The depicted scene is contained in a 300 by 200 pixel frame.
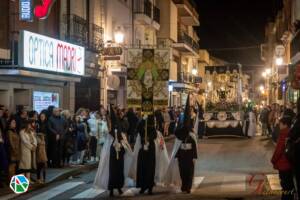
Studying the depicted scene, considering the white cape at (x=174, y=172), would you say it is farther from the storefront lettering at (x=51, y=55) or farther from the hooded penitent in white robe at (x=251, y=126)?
the hooded penitent in white robe at (x=251, y=126)

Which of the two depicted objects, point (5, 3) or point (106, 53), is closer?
point (5, 3)

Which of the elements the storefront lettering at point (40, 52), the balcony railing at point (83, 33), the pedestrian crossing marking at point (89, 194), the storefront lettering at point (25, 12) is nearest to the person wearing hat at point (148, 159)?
the pedestrian crossing marking at point (89, 194)

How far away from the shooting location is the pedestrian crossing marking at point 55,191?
1397 centimetres

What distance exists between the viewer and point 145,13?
41375 mm

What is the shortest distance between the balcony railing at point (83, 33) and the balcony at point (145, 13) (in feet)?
30.0

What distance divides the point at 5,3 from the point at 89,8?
9.80m

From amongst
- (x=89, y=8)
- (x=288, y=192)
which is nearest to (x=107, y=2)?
(x=89, y=8)

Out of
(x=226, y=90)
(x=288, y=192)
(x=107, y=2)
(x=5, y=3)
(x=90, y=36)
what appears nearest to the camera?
(x=288, y=192)

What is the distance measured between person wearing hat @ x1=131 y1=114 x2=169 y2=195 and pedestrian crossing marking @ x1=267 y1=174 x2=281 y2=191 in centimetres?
258

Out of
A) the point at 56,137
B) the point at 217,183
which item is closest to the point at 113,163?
the point at 217,183

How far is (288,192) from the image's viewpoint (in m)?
11.0

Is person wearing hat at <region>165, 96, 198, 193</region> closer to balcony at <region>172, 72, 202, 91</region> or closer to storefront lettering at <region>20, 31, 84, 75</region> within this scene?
storefront lettering at <region>20, 31, 84, 75</region>

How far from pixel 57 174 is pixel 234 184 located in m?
4.97

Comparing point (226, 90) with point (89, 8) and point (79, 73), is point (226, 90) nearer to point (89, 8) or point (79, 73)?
point (89, 8)
